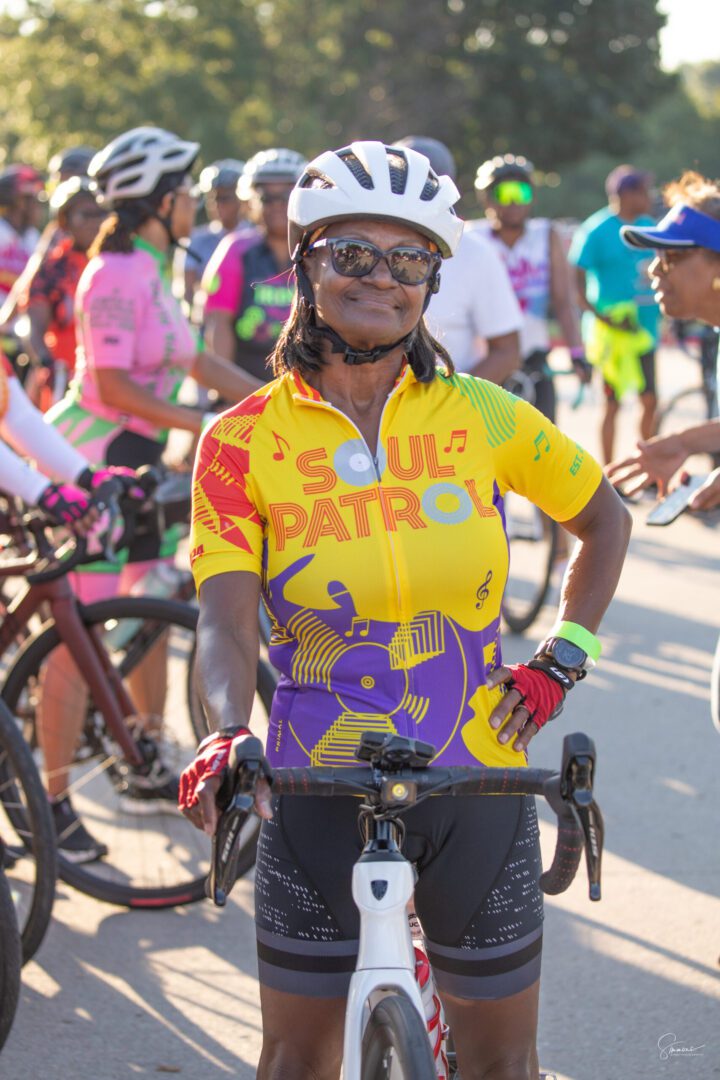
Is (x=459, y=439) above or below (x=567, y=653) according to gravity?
above

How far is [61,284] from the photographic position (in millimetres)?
8188

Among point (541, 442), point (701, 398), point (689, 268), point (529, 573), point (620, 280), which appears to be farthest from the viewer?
point (701, 398)

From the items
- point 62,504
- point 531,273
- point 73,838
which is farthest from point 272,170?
point 73,838

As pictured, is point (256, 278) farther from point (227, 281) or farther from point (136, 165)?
point (136, 165)

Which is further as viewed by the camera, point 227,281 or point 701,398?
point 701,398

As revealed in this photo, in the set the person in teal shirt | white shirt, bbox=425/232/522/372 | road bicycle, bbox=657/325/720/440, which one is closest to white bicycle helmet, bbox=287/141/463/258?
white shirt, bbox=425/232/522/372

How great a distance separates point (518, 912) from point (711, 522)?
895 centimetres

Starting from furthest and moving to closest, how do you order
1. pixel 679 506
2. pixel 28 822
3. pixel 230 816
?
pixel 28 822 < pixel 679 506 < pixel 230 816

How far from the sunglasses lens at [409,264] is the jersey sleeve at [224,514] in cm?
41

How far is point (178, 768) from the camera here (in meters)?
5.22

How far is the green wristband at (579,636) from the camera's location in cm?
273

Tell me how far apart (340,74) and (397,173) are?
41.4 metres

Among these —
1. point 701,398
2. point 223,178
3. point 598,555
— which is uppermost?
point 223,178

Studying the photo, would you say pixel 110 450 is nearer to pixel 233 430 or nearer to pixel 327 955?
pixel 233 430
